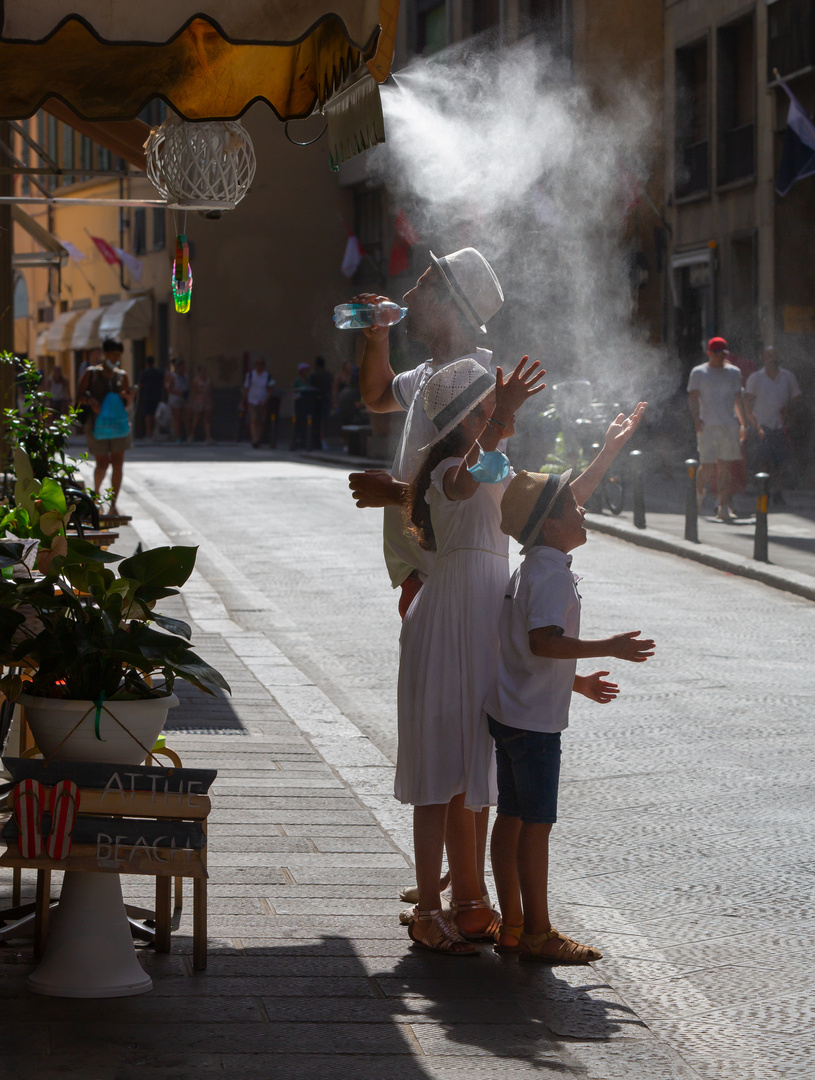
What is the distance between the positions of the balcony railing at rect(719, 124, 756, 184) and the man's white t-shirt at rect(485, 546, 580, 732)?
21.6 m

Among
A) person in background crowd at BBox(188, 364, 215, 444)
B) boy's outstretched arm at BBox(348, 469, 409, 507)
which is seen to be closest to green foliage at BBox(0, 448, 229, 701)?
boy's outstretched arm at BBox(348, 469, 409, 507)


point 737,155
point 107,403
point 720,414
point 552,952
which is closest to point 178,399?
point 737,155

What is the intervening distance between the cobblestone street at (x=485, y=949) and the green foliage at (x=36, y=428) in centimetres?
160

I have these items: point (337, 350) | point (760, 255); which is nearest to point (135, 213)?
point (337, 350)

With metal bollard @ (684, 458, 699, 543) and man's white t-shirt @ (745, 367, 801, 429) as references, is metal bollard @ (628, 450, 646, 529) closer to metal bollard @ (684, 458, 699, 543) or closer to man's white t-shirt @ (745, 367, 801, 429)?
metal bollard @ (684, 458, 699, 543)

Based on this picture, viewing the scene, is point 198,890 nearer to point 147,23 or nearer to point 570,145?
point 147,23

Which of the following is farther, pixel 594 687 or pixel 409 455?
pixel 409 455

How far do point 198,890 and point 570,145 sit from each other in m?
26.1

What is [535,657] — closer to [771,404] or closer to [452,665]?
[452,665]

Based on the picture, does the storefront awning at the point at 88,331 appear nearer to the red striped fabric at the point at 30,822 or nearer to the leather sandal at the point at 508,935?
the leather sandal at the point at 508,935

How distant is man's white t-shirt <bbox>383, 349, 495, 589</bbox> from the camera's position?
4348 mm

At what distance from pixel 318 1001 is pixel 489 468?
1363mm

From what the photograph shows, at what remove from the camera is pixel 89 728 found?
3.68m

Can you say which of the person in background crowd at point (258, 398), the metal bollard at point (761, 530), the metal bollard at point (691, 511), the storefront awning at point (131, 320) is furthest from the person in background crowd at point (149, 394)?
the metal bollard at point (761, 530)
